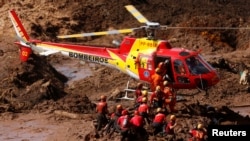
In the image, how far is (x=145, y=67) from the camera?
1681 cm

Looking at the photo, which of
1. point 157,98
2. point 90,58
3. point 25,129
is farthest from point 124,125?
point 90,58

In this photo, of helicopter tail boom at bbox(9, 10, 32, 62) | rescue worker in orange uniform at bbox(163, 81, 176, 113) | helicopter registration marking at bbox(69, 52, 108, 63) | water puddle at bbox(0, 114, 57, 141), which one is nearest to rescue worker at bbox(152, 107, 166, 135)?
rescue worker in orange uniform at bbox(163, 81, 176, 113)

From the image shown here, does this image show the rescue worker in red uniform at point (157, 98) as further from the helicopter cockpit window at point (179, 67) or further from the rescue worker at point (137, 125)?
the rescue worker at point (137, 125)

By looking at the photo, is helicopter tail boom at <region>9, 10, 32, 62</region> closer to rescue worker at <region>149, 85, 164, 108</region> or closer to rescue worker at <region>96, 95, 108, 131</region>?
rescue worker at <region>96, 95, 108, 131</region>

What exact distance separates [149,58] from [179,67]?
1.15m

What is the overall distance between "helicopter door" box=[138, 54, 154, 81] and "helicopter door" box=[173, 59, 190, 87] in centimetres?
90

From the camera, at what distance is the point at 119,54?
58.5 ft

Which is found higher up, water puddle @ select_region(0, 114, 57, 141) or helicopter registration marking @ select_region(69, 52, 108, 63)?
helicopter registration marking @ select_region(69, 52, 108, 63)

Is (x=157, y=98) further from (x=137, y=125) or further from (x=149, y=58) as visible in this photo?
(x=149, y=58)

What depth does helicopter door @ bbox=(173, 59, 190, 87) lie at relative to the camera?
52.4ft

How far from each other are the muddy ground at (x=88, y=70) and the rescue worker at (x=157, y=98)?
2.66 feet

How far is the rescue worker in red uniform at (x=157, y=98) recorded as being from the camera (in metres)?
15.0

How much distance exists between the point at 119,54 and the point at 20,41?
5.74 m

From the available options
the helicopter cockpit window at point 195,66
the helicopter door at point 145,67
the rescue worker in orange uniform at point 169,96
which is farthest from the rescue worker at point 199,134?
the helicopter door at point 145,67
